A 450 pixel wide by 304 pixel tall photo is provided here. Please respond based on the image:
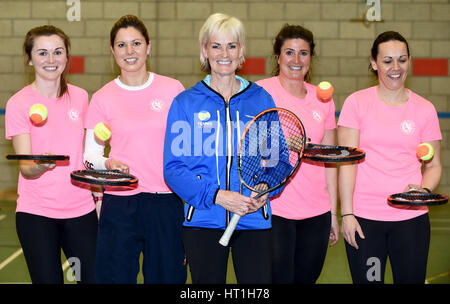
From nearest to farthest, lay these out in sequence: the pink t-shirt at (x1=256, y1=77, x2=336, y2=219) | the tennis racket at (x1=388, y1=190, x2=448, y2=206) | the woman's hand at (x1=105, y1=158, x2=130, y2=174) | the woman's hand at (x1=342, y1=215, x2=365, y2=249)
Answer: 1. the tennis racket at (x1=388, y1=190, x2=448, y2=206)
2. the woman's hand at (x1=105, y1=158, x2=130, y2=174)
3. the woman's hand at (x1=342, y1=215, x2=365, y2=249)
4. the pink t-shirt at (x1=256, y1=77, x2=336, y2=219)

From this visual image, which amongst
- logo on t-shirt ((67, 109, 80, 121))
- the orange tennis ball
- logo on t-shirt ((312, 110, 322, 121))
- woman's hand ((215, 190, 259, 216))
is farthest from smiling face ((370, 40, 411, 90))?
logo on t-shirt ((67, 109, 80, 121))

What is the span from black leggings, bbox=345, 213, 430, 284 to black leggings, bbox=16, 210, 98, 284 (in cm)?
140

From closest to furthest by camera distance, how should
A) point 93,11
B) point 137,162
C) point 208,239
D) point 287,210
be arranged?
1. point 208,239
2. point 137,162
3. point 287,210
4. point 93,11

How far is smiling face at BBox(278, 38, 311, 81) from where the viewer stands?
3238mm

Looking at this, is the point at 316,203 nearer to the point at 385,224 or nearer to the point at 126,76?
the point at 385,224

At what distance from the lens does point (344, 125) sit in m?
3.09

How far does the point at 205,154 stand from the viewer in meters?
2.56

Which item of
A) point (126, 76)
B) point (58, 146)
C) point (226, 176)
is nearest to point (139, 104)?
point (126, 76)

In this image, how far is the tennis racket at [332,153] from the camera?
8.98ft

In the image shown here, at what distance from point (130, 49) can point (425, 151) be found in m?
1.61

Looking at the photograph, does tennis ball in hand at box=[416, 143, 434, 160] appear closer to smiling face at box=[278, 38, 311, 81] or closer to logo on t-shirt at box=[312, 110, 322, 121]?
logo on t-shirt at box=[312, 110, 322, 121]

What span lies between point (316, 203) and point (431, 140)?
0.69 metres

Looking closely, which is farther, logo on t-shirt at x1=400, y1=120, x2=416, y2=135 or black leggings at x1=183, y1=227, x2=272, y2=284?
logo on t-shirt at x1=400, y1=120, x2=416, y2=135

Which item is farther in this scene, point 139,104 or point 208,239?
point 139,104
